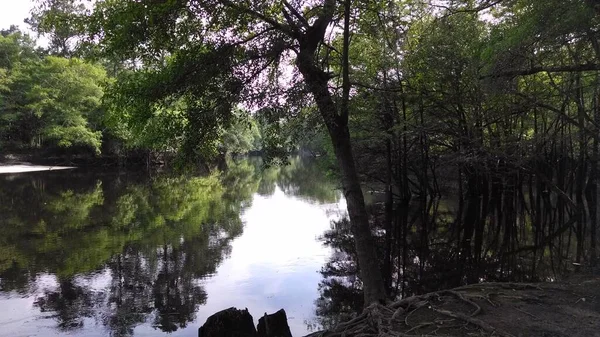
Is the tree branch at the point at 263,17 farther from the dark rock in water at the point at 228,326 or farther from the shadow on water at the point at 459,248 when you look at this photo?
the shadow on water at the point at 459,248

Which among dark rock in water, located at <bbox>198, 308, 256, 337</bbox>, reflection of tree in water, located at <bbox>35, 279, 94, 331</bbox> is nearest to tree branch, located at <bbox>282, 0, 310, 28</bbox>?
dark rock in water, located at <bbox>198, 308, 256, 337</bbox>

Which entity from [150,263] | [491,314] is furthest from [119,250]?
[491,314]

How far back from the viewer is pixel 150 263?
12.7 m

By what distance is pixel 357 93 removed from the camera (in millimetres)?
8469

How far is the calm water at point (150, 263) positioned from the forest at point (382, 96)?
5.44 ft

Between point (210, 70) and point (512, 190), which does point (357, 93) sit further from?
point (512, 190)

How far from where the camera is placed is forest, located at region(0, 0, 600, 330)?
22.9 ft

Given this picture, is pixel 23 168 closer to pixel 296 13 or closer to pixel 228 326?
pixel 228 326

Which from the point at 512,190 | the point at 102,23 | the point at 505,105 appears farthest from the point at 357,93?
the point at 512,190

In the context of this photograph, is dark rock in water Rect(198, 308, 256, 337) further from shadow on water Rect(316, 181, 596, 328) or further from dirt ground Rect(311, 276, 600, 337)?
shadow on water Rect(316, 181, 596, 328)

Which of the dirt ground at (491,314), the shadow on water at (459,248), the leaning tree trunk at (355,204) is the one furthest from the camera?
the shadow on water at (459,248)

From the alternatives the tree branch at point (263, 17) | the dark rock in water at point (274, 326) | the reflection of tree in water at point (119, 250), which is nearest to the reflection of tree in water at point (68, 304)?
the reflection of tree in water at point (119, 250)

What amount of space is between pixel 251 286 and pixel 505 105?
419 inches

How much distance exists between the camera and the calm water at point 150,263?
886 cm
